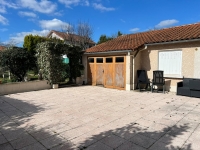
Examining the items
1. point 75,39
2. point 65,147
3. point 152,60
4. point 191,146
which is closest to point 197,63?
point 152,60

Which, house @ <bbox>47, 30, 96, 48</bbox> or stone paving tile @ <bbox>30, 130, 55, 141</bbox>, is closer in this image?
stone paving tile @ <bbox>30, 130, 55, 141</bbox>

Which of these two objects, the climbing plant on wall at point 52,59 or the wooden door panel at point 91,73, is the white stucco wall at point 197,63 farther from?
the climbing plant on wall at point 52,59

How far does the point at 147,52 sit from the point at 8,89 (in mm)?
10036

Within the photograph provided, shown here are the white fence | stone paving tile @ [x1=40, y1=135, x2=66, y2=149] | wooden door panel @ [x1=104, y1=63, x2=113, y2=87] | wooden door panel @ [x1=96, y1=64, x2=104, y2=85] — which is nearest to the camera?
stone paving tile @ [x1=40, y1=135, x2=66, y2=149]

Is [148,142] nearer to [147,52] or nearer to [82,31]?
[147,52]

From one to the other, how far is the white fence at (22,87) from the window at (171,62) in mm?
8787

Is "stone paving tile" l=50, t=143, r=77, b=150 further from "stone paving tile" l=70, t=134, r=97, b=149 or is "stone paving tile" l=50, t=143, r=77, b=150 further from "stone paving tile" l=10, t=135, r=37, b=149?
"stone paving tile" l=10, t=135, r=37, b=149

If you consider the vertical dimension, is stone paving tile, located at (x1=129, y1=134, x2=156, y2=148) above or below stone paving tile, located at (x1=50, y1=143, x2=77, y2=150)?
below

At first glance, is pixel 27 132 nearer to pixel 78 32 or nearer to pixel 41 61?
pixel 41 61

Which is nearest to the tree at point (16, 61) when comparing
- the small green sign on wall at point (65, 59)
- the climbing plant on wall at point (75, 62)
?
the small green sign on wall at point (65, 59)

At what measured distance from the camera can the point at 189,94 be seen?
8172 millimetres

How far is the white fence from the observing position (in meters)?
9.30

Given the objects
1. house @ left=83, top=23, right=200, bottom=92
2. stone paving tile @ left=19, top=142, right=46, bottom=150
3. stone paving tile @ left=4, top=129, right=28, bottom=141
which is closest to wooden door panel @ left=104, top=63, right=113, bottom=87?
house @ left=83, top=23, right=200, bottom=92

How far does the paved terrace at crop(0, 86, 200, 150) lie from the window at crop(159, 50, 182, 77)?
3500 mm
